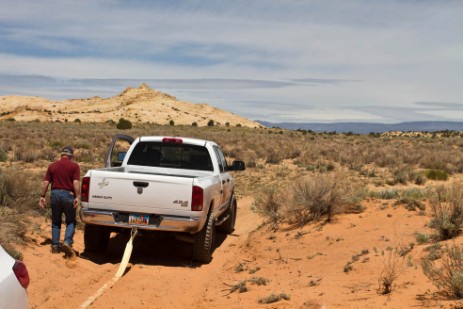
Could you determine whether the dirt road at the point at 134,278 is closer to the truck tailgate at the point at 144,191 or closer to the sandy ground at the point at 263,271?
the sandy ground at the point at 263,271

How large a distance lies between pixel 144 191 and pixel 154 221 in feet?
1.67

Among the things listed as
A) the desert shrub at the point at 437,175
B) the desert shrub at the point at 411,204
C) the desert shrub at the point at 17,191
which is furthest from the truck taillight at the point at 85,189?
the desert shrub at the point at 437,175

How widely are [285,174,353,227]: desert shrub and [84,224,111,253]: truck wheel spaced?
4.02 metres

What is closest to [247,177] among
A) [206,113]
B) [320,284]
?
[320,284]

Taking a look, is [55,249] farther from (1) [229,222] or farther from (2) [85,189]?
(1) [229,222]

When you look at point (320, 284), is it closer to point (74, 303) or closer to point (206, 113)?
point (74, 303)

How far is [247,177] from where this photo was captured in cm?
2320

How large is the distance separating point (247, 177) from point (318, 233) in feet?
41.9

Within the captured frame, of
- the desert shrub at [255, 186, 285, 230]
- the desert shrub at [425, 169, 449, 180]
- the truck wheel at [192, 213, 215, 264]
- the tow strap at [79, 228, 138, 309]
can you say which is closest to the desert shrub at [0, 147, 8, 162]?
the desert shrub at [255, 186, 285, 230]

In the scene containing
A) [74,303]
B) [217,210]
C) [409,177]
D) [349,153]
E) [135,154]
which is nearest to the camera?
[74,303]

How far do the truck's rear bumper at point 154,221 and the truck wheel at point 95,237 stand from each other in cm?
60

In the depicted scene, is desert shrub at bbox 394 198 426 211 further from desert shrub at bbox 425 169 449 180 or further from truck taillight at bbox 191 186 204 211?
desert shrub at bbox 425 169 449 180

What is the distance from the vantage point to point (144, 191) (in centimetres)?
858

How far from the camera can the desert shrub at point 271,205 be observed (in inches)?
472
